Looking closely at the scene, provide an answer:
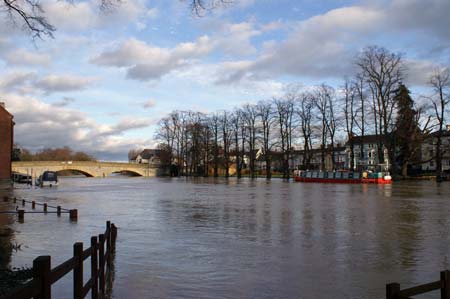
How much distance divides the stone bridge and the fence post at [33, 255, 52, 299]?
96.2m

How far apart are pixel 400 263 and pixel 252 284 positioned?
13.2 ft

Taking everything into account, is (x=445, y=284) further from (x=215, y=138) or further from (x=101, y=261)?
(x=215, y=138)

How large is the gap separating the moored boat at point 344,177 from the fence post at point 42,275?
6186cm

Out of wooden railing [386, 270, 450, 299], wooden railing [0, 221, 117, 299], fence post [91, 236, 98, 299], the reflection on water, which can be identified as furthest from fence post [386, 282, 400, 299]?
the reflection on water

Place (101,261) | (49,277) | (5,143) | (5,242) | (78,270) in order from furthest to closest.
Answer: (5,143) → (5,242) → (101,261) → (78,270) → (49,277)

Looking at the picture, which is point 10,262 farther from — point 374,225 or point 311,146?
point 311,146

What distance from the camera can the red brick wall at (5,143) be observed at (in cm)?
6132

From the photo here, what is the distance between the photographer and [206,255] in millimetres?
11938

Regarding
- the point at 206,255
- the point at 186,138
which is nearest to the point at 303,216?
the point at 206,255

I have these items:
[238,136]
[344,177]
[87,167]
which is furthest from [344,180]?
[87,167]

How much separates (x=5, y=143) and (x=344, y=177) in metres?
47.4

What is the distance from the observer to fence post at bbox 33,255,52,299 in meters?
4.52

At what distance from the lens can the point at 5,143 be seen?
63438 millimetres

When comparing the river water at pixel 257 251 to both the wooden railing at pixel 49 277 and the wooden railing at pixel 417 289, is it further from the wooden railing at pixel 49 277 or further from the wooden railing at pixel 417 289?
the wooden railing at pixel 417 289
